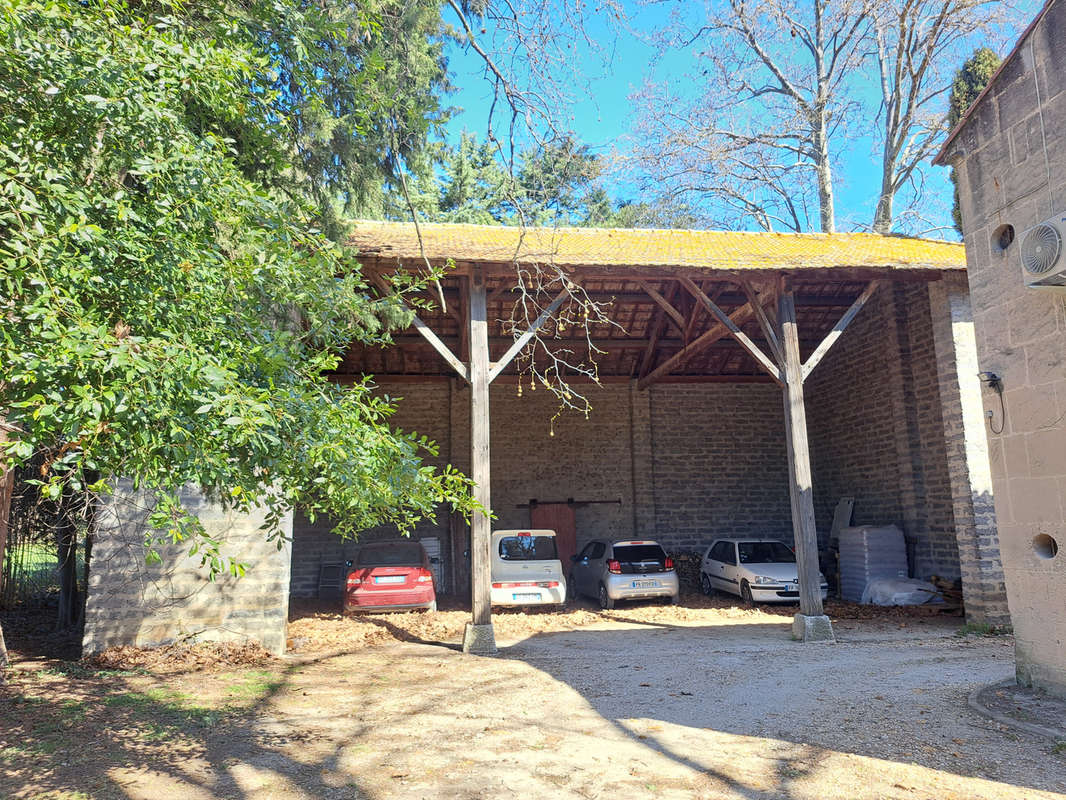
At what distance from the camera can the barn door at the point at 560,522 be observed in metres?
16.0

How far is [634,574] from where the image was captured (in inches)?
492

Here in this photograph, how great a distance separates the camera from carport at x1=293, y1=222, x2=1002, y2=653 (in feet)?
31.6

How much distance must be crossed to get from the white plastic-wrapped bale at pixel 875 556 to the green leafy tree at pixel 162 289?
33.7ft

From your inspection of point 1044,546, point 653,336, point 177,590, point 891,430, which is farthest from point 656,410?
point 1044,546

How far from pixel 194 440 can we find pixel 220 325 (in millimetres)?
919

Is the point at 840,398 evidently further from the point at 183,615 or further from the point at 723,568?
the point at 183,615

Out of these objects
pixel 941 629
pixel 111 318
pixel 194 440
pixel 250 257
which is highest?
pixel 250 257

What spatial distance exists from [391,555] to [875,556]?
8192mm

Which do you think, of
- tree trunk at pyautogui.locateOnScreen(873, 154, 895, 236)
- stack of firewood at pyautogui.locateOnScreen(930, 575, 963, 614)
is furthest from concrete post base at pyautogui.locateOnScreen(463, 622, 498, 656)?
tree trunk at pyautogui.locateOnScreen(873, 154, 895, 236)

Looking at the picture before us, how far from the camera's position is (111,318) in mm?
3711

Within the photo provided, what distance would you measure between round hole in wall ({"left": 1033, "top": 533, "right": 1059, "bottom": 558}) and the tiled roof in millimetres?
4975

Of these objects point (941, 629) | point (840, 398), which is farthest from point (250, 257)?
point (840, 398)

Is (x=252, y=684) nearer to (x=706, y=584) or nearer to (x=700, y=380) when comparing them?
(x=706, y=584)

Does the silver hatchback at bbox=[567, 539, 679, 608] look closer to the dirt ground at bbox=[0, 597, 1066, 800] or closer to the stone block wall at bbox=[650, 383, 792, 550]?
the dirt ground at bbox=[0, 597, 1066, 800]
